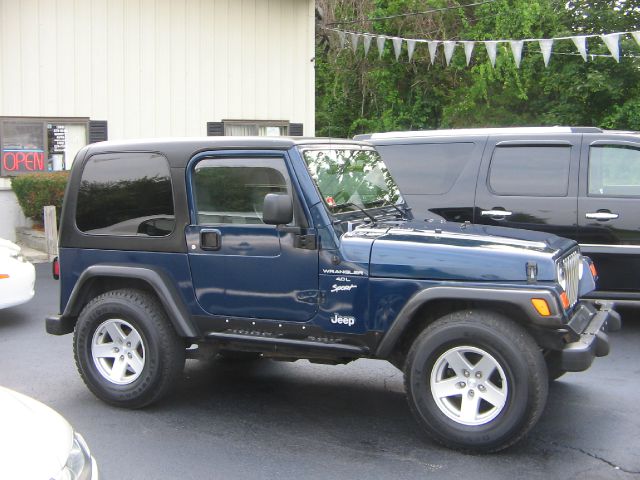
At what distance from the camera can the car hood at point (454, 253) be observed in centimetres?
459

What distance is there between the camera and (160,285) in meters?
5.36

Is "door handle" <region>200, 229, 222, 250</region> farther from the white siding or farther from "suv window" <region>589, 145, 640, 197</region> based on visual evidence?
the white siding

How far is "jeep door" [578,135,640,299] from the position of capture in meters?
7.38

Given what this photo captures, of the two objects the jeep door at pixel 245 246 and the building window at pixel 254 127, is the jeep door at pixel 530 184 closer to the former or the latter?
the jeep door at pixel 245 246

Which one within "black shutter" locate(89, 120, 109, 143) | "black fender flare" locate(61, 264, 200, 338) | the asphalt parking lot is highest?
"black shutter" locate(89, 120, 109, 143)

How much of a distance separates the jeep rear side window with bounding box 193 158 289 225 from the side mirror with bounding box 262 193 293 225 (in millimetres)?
249

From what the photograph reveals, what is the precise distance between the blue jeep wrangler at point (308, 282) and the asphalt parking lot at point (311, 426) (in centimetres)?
23

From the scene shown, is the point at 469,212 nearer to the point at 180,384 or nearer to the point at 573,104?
the point at 180,384

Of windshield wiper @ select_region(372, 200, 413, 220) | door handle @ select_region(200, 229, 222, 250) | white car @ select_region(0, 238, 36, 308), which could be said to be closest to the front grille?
windshield wiper @ select_region(372, 200, 413, 220)

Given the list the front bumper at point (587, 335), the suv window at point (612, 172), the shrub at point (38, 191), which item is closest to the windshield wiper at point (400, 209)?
the front bumper at point (587, 335)

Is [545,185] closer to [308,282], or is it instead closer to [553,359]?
[553,359]

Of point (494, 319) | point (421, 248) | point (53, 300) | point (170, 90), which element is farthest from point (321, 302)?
point (170, 90)

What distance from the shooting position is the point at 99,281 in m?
5.77

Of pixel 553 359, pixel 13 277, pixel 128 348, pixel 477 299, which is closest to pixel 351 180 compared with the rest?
pixel 477 299
